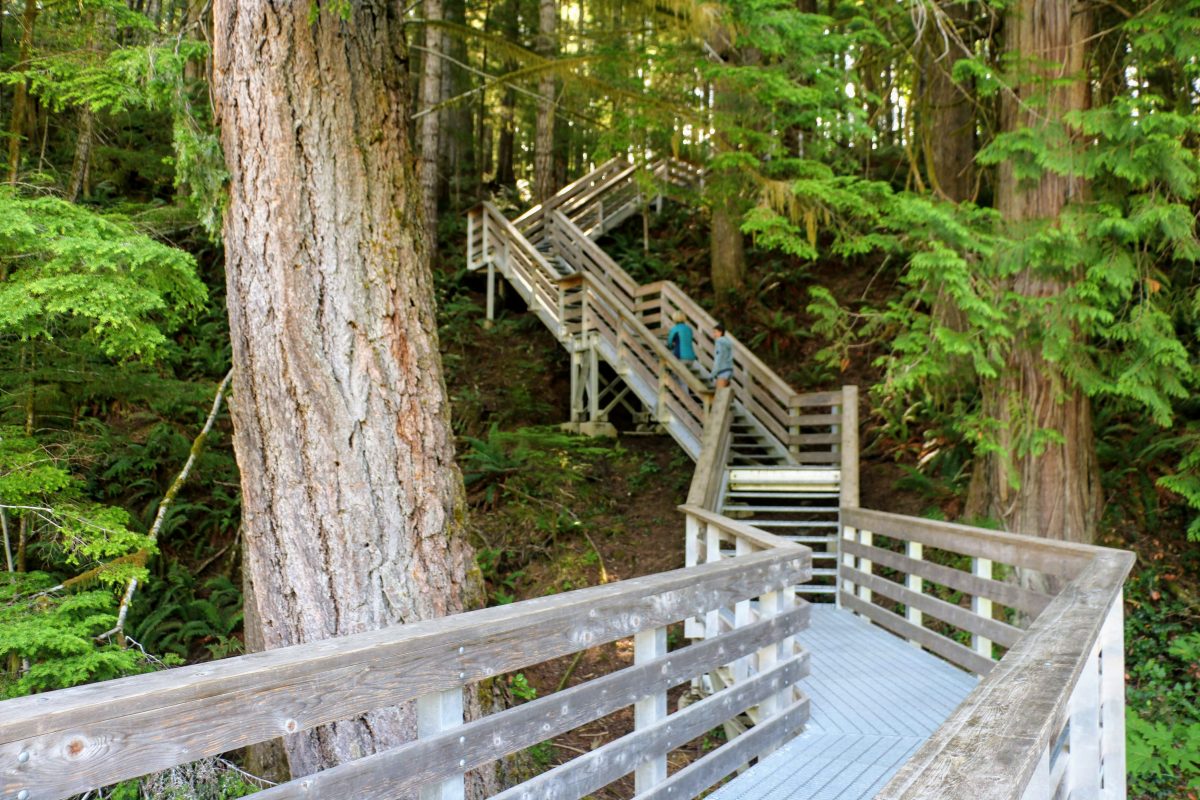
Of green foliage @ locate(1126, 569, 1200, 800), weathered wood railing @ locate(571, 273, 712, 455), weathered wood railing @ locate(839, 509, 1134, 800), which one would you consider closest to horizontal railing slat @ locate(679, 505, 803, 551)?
weathered wood railing @ locate(839, 509, 1134, 800)

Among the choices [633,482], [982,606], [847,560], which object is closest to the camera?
[982,606]

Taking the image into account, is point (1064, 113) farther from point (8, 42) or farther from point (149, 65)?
point (8, 42)

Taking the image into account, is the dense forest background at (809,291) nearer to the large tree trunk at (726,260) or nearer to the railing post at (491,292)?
the large tree trunk at (726,260)

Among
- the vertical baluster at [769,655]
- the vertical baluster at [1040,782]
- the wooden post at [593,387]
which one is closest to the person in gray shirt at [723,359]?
the wooden post at [593,387]

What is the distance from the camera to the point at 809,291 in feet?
30.7

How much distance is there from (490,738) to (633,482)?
10.4 m

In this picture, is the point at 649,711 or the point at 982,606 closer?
the point at 649,711

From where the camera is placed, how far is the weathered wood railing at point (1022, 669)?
1.67 meters

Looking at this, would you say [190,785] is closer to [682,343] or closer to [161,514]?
[161,514]

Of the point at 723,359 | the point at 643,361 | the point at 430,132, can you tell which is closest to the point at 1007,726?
the point at 723,359

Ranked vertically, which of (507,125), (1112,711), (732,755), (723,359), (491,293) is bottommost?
(732,755)

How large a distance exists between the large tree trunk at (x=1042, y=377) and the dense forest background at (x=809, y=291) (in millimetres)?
28

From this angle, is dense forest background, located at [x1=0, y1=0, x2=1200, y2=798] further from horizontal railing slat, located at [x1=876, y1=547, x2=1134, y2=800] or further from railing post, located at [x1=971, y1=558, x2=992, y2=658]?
horizontal railing slat, located at [x1=876, y1=547, x2=1134, y2=800]

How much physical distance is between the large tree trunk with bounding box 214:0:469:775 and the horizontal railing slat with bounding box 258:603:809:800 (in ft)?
5.17
